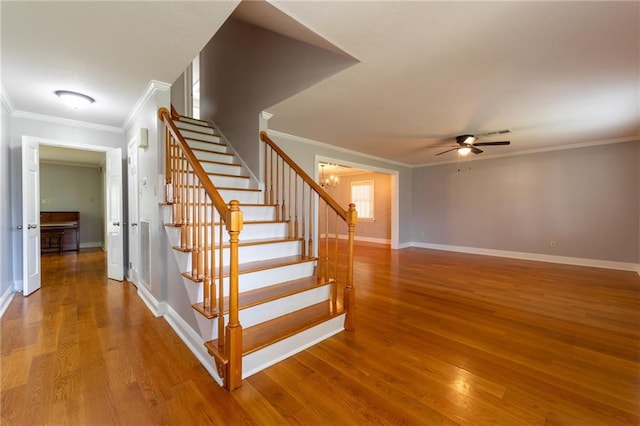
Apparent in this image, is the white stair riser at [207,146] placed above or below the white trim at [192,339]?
above

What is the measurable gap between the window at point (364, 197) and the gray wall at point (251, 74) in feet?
16.9

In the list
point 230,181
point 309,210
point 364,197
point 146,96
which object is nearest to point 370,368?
point 309,210

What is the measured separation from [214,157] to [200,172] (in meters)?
2.00

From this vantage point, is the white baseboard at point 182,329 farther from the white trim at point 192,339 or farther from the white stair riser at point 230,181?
the white stair riser at point 230,181

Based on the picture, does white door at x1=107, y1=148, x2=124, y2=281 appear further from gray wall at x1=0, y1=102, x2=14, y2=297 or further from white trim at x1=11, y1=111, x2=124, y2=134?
gray wall at x1=0, y1=102, x2=14, y2=297

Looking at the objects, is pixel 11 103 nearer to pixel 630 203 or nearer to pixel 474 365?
pixel 474 365

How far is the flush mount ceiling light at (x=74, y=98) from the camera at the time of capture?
2848 millimetres

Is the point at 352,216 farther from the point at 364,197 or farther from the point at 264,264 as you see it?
the point at 364,197

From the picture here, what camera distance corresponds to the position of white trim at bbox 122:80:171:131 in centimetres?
277

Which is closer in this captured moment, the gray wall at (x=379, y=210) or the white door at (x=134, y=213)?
the white door at (x=134, y=213)

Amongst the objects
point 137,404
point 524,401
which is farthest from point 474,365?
point 137,404

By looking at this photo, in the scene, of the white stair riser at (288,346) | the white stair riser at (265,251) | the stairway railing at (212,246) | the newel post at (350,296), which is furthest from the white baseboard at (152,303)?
the newel post at (350,296)

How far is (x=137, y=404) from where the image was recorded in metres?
1.55

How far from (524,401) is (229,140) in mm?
4483
